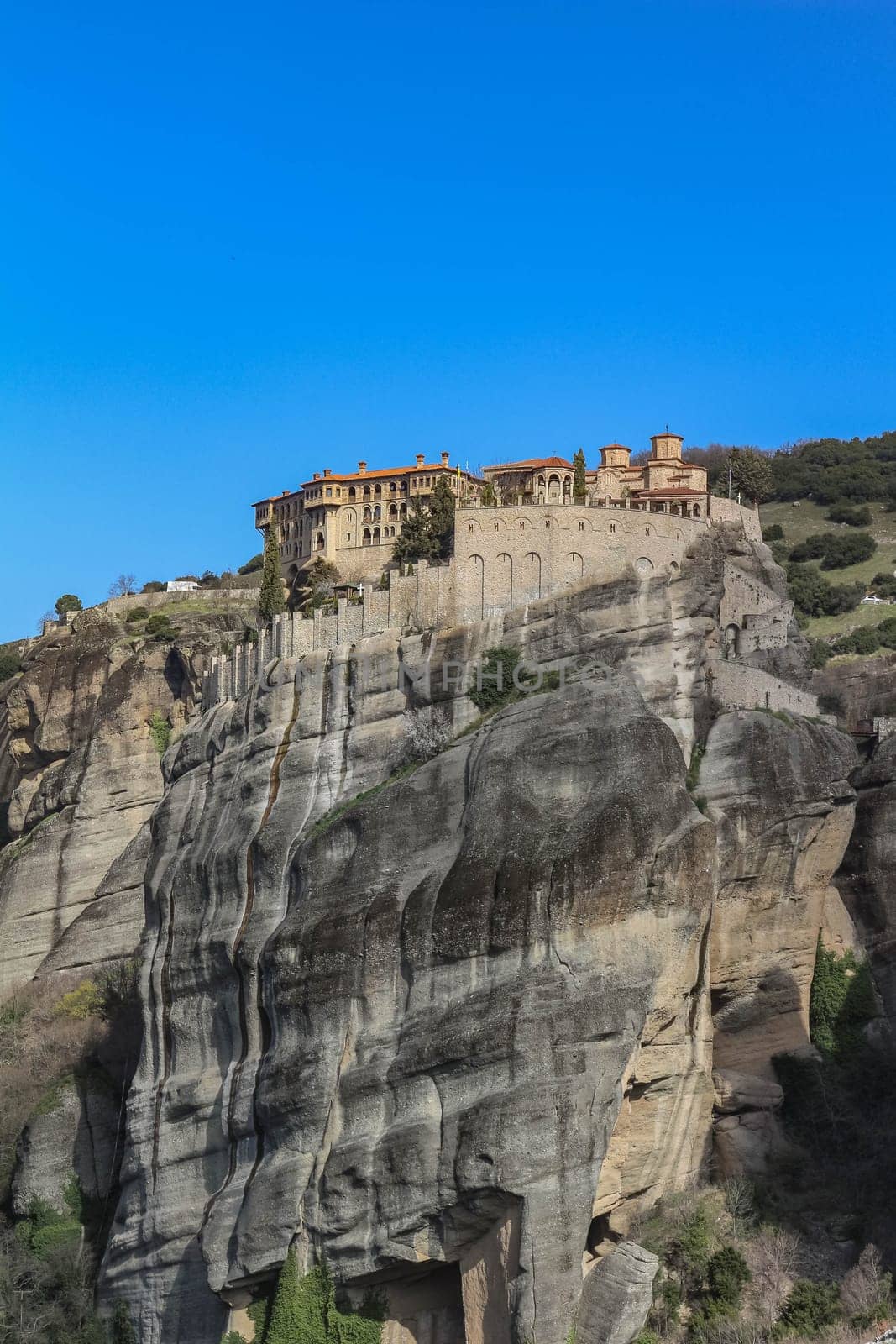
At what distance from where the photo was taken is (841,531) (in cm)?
10488

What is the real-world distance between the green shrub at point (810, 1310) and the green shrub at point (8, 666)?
171ft

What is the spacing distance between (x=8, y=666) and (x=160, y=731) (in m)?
20.8

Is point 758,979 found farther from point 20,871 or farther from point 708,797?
point 20,871

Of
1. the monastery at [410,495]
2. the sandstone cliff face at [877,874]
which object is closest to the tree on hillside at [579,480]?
the monastery at [410,495]

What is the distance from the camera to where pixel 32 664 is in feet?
277

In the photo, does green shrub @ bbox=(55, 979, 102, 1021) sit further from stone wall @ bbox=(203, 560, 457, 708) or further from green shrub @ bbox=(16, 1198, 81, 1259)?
stone wall @ bbox=(203, 560, 457, 708)

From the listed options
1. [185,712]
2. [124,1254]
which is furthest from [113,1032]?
[185,712]

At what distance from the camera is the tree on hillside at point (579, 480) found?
7344 cm

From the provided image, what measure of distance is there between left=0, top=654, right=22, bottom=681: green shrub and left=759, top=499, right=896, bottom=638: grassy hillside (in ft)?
104

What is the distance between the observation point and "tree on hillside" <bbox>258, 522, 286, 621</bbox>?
73.8 m

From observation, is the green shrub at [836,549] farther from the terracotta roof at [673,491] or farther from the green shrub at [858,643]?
the terracotta roof at [673,491]

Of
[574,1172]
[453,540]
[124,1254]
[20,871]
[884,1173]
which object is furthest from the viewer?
[20,871]

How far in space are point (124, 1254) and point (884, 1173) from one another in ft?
62.6

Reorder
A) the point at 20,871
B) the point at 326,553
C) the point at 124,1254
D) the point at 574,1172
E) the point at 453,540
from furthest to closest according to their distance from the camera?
the point at 326,553, the point at 20,871, the point at 453,540, the point at 124,1254, the point at 574,1172
